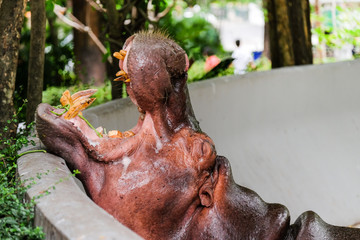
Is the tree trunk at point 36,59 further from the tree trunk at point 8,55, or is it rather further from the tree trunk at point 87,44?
the tree trunk at point 87,44

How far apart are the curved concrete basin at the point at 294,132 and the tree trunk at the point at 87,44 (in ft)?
14.5

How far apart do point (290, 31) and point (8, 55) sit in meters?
4.28

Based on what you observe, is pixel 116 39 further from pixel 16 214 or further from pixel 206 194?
pixel 16 214

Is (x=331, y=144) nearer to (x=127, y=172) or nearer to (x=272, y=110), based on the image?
(x=272, y=110)

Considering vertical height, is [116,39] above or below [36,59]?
below

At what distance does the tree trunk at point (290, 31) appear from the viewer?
6941 millimetres

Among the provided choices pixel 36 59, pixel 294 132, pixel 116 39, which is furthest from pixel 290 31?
pixel 36 59

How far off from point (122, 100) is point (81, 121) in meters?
1.66

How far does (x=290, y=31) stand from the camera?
23.1ft

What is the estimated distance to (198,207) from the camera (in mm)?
2711

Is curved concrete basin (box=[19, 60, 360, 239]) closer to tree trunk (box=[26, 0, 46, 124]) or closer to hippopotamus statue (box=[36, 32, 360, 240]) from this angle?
tree trunk (box=[26, 0, 46, 124])

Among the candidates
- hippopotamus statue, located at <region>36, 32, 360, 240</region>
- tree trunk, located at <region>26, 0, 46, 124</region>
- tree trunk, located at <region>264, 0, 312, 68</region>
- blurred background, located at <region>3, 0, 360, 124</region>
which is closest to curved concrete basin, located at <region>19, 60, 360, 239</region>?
blurred background, located at <region>3, 0, 360, 124</region>

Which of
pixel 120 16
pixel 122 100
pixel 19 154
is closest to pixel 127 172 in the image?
pixel 19 154

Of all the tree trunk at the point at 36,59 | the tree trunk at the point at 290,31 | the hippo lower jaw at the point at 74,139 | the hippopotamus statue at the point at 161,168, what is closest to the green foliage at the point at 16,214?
the hippo lower jaw at the point at 74,139
